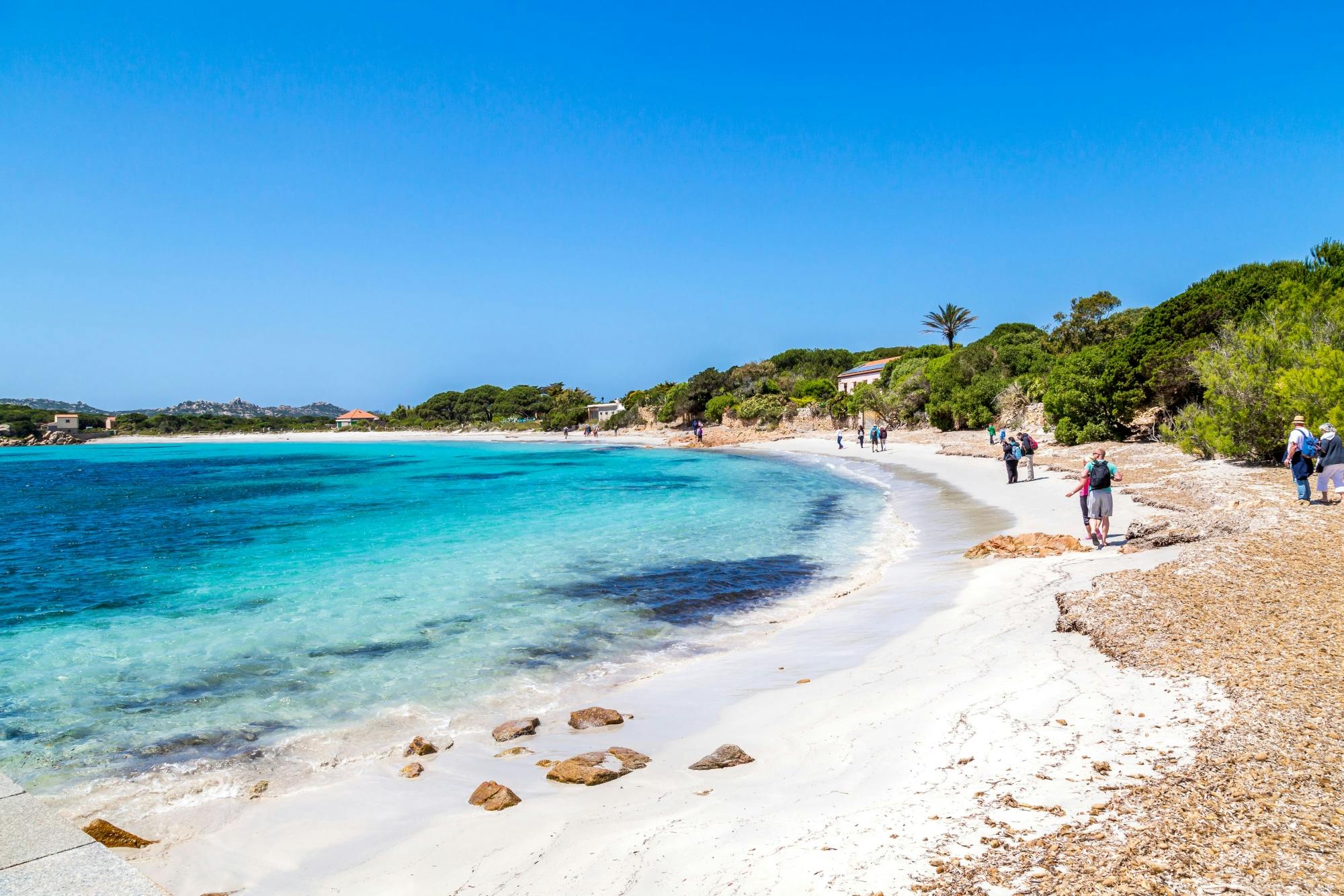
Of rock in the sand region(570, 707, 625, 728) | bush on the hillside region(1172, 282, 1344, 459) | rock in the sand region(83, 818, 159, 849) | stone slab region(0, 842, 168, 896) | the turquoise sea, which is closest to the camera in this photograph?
stone slab region(0, 842, 168, 896)

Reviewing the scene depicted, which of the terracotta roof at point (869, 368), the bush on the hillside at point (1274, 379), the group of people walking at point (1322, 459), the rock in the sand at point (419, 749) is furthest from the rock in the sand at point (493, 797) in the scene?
the terracotta roof at point (869, 368)

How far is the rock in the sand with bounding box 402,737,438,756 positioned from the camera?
19.1 feet

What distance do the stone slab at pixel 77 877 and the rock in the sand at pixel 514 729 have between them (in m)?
3.22

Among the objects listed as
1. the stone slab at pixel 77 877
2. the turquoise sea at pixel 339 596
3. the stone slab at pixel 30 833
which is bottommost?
the turquoise sea at pixel 339 596

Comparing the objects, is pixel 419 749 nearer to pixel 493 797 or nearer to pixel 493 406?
pixel 493 797

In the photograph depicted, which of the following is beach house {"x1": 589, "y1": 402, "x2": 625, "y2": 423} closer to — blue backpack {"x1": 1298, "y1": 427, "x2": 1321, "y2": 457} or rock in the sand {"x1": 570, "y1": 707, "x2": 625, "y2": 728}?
blue backpack {"x1": 1298, "y1": 427, "x2": 1321, "y2": 457}

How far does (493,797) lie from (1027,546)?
9.82 meters

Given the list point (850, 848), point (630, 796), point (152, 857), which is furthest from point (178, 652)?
point (850, 848)

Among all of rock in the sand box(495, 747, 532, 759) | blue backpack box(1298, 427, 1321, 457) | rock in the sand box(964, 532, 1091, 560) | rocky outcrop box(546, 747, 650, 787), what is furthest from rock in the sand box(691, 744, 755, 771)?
blue backpack box(1298, 427, 1321, 457)

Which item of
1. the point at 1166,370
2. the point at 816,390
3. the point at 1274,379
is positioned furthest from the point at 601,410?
the point at 1274,379

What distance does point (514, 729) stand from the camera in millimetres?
6137

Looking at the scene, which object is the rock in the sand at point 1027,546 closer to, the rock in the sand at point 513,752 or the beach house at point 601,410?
the rock in the sand at point 513,752

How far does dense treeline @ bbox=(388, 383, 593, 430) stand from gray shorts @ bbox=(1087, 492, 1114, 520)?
93.4 meters

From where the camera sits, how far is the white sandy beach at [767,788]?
3.55 m
